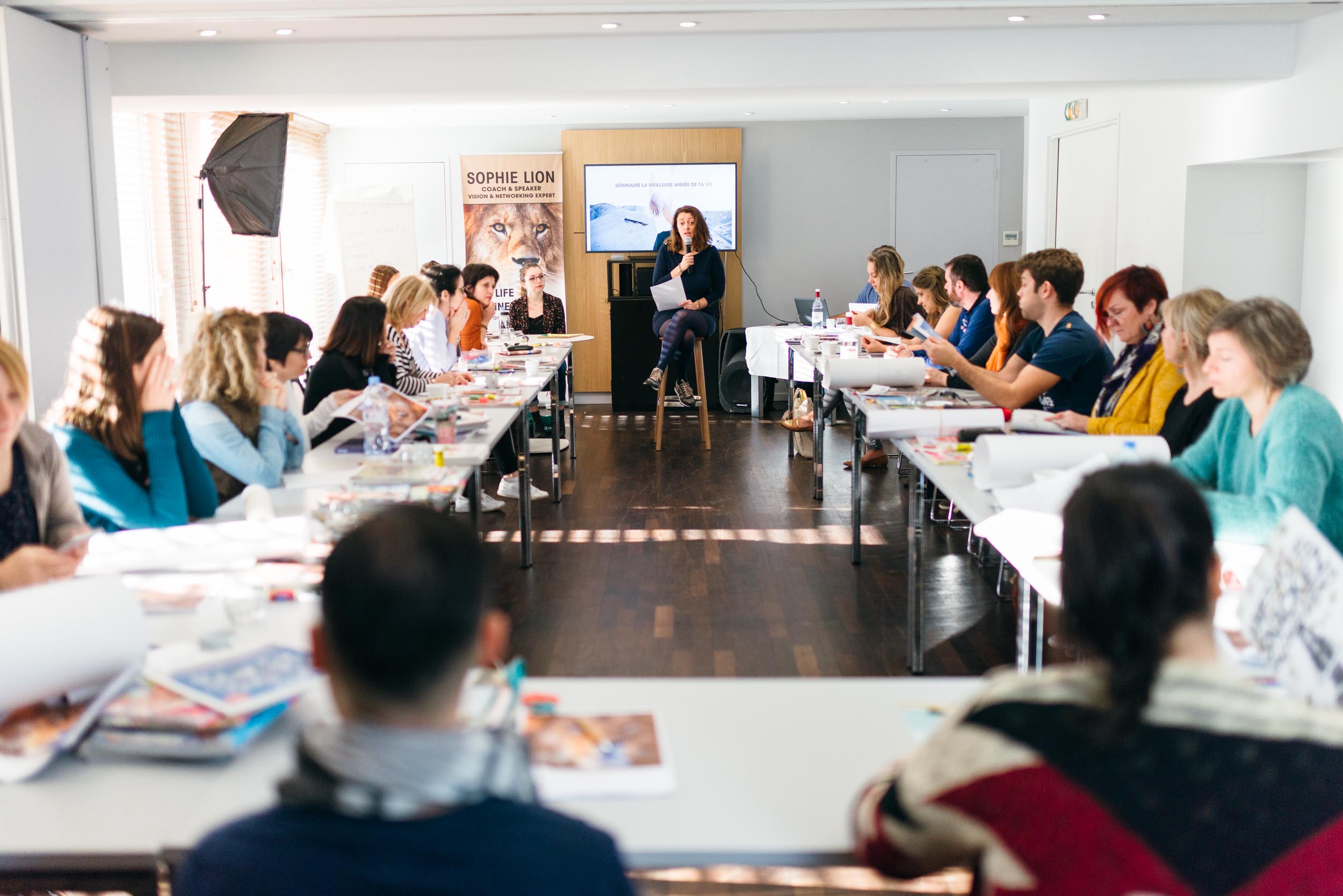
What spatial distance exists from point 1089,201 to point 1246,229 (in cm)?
163

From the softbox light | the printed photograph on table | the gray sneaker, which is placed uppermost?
the softbox light

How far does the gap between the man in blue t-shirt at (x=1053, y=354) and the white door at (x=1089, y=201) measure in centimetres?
265

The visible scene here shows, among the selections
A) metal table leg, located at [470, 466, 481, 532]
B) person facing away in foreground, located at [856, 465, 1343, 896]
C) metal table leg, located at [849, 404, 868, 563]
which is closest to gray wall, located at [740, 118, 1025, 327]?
metal table leg, located at [849, 404, 868, 563]

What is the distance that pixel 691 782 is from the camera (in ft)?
5.38

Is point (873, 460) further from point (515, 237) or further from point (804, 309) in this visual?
point (515, 237)

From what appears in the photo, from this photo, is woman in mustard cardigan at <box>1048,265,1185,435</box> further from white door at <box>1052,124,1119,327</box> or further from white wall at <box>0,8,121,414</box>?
white wall at <box>0,8,121,414</box>

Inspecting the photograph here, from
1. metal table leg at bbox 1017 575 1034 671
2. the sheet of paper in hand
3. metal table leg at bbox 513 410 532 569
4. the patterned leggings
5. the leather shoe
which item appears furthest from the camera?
the patterned leggings

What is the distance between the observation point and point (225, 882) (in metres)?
0.98

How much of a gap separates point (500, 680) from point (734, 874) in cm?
121

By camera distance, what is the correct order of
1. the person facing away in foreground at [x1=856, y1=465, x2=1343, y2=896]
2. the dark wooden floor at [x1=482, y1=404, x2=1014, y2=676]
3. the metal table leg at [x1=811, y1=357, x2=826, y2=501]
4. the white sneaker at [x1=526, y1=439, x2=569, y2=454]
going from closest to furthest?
the person facing away in foreground at [x1=856, y1=465, x2=1343, y2=896]
the dark wooden floor at [x1=482, y1=404, x2=1014, y2=676]
the metal table leg at [x1=811, y1=357, x2=826, y2=501]
the white sneaker at [x1=526, y1=439, x2=569, y2=454]

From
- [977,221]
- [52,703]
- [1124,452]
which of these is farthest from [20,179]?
[977,221]

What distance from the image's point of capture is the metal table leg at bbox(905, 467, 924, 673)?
3.83 meters

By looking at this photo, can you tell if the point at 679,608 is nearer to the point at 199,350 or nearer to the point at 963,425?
the point at 963,425

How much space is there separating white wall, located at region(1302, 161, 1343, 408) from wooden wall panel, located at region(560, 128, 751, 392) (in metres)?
5.21
